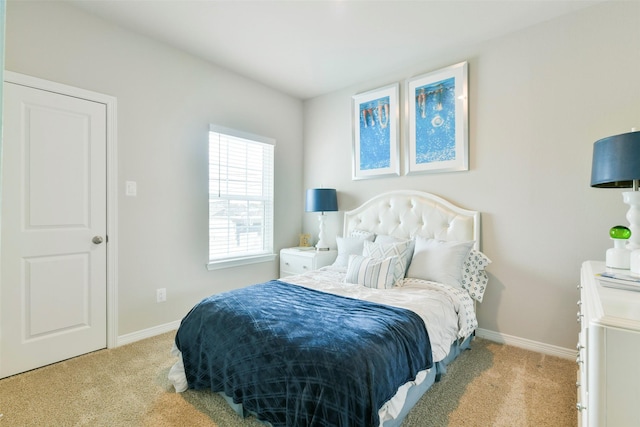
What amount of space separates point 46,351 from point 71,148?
1515mm

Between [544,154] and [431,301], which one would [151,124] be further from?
[544,154]

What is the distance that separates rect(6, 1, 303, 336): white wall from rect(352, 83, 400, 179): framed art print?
51.9 inches

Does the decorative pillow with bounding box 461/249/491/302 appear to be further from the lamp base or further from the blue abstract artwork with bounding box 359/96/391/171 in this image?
the blue abstract artwork with bounding box 359/96/391/171

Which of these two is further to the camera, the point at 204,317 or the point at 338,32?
the point at 338,32

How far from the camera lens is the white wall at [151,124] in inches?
86.0

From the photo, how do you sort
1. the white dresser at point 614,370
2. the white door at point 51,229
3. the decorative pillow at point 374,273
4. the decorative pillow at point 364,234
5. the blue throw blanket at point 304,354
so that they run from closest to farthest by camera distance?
the white dresser at point 614,370, the blue throw blanket at point 304,354, the white door at point 51,229, the decorative pillow at point 374,273, the decorative pillow at point 364,234

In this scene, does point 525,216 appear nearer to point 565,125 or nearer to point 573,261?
→ point 573,261

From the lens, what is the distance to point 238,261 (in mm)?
3363

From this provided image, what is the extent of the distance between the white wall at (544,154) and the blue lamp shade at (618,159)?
2.62 feet

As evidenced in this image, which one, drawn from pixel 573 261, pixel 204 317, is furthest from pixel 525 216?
pixel 204 317

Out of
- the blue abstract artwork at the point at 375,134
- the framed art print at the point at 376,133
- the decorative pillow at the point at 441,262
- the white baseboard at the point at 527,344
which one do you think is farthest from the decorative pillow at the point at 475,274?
the blue abstract artwork at the point at 375,134

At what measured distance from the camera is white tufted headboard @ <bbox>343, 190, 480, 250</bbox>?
2.71 metres

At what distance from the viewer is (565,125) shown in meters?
2.31

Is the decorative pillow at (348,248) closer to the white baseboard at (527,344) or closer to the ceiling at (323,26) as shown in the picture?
the white baseboard at (527,344)
